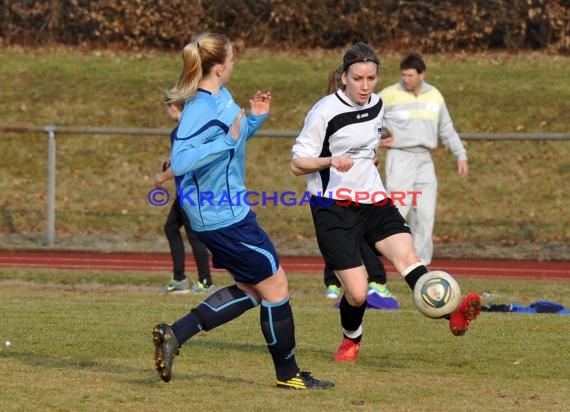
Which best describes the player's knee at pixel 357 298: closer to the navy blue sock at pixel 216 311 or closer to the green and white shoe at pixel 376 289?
the navy blue sock at pixel 216 311

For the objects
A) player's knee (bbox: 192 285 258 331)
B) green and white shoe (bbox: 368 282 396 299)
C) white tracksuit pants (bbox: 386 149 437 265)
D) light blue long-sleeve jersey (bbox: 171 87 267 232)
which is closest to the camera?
light blue long-sleeve jersey (bbox: 171 87 267 232)

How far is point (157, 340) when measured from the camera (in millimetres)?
7145

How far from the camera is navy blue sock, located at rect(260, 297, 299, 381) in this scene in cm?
729

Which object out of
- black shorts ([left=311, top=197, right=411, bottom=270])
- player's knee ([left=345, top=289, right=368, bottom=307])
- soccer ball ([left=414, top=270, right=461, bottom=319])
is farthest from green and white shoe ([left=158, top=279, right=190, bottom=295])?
soccer ball ([left=414, top=270, right=461, bottom=319])

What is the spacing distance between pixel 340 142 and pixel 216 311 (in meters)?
1.51

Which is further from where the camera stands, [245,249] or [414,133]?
[414,133]

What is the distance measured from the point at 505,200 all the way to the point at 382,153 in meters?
2.26

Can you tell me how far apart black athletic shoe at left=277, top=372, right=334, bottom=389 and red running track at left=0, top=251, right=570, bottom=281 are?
26.4 feet

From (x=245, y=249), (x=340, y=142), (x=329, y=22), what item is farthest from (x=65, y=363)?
(x=329, y=22)

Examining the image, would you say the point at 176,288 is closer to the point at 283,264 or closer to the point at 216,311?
the point at 283,264

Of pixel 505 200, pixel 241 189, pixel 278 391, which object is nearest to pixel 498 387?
pixel 278 391

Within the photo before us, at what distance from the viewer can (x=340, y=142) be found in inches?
324

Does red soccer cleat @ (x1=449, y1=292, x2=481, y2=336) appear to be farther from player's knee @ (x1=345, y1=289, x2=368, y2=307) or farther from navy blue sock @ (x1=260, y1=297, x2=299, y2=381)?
navy blue sock @ (x1=260, y1=297, x2=299, y2=381)

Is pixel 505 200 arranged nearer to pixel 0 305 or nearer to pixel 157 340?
pixel 0 305
